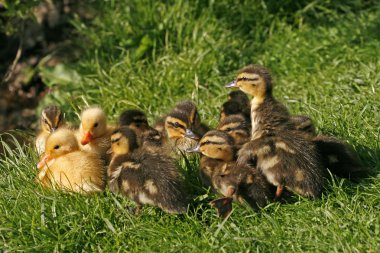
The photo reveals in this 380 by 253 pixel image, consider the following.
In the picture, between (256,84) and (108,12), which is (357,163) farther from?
(108,12)

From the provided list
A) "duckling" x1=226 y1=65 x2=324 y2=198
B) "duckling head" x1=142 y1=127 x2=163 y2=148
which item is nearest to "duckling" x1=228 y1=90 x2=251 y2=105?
"duckling head" x1=142 y1=127 x2=163 y2=148

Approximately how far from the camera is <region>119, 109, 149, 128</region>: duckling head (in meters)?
5.75

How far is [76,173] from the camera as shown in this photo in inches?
203

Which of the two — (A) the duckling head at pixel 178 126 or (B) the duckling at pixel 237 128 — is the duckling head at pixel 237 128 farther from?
(A) the duckling head at pixel 178 126

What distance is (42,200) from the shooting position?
4.98 metres

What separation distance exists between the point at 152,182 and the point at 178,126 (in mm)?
1175

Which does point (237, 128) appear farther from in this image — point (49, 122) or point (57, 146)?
point (49, 122)

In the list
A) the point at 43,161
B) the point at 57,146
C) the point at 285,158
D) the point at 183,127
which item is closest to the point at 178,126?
the point at 183,127

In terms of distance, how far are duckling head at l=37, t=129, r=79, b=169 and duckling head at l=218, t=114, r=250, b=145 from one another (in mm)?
1117

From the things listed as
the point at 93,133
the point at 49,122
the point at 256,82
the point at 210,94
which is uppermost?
the point at 256,82

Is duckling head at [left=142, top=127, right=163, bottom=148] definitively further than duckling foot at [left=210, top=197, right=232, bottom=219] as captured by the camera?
Yes

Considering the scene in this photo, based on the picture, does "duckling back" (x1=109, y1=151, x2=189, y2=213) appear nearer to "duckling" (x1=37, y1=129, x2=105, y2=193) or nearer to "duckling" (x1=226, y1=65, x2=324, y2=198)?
"duckling" (x1=37, y1=129, x2=105, y2=193)

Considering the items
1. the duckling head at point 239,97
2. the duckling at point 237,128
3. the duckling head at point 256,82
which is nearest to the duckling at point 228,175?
the duckling at point 237,128

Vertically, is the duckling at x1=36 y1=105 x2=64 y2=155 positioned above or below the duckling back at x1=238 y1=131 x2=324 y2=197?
below
